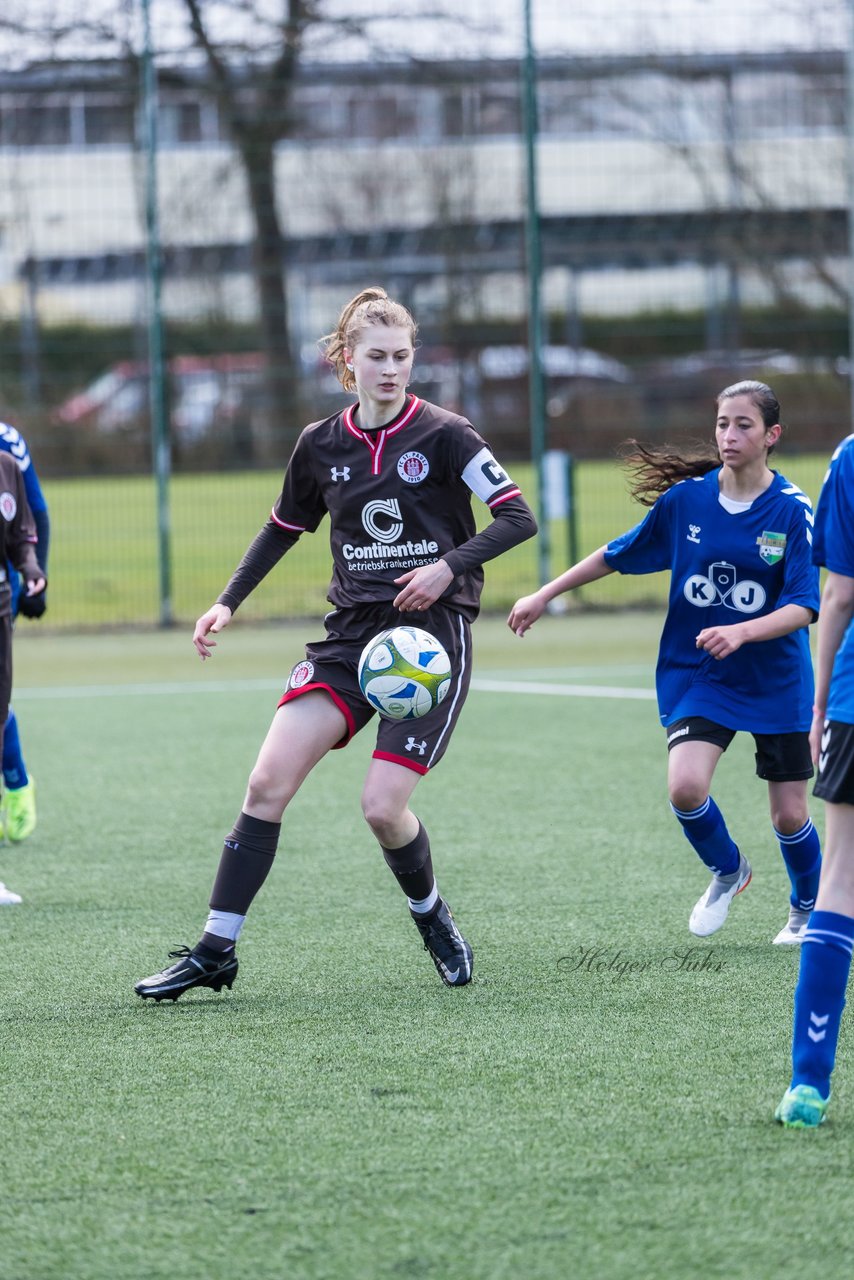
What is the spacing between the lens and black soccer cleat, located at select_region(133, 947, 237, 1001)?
4633 millimetres

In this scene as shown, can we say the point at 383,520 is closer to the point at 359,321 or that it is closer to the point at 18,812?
the point at 359,321

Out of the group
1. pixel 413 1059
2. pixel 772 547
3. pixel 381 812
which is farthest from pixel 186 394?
pixel 413 1059

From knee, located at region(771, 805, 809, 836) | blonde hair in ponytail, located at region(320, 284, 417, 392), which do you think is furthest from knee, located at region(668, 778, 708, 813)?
blonde hair in ponytail, located at region(320, 284, 417, 392)

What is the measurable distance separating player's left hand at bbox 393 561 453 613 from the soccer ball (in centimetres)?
10

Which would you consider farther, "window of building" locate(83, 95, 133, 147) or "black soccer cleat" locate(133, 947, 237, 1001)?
"window of building" locate(83, 95, 133, 147)

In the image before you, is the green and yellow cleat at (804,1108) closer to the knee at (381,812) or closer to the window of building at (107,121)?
the knee at (381,812)

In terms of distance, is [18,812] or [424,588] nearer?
[424,588]

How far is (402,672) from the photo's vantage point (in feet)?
15.0

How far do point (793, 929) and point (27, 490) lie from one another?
12.0ft

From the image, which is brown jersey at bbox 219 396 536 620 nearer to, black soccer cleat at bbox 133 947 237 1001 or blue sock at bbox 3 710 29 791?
black soccer cleat at bbox 133 947 237 1001

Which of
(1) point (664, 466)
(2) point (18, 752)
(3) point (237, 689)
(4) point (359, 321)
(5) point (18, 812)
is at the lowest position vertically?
(3) point (237, 689)

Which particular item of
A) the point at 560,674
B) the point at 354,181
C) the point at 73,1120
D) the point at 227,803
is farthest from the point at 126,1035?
the point at 354,181

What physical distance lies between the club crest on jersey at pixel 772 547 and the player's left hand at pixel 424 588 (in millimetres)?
1011

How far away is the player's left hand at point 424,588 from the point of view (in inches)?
179
